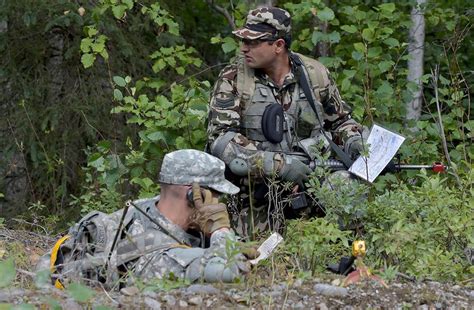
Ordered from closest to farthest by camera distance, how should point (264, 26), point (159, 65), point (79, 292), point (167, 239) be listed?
1. point (79, 292)
2. point (167, 239)
3. point (264, 26)
4. point (159, 65)

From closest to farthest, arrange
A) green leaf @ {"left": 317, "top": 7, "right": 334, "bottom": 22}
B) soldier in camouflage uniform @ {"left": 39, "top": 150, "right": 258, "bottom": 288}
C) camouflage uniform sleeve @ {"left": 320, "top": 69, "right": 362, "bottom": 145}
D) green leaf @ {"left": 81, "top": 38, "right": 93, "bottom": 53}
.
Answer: soldier in camouflage uniform @ {"left": 39, "top": 150, "right": 258, "bottom": 288} < camouflage uniform sleeve @ {"left": 320, "top": 69, "right": 362, "bottom": 145} < green leaf @ {"left": 317, "top": 7, "right": 334, "bottom": 22} < green leaf @ {"left": 81, "top": 38, "right": 93, "bottom": 53}

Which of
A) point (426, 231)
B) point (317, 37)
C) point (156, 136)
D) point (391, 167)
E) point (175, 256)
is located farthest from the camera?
point (317, 37)

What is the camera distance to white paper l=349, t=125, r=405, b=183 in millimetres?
7926

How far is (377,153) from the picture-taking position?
8.03 metres

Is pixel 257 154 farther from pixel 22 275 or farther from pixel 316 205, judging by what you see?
pixel 22 275

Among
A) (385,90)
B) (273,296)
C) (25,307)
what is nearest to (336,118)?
(385,90)

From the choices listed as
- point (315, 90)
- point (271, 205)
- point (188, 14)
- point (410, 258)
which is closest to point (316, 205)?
point (271, 205)

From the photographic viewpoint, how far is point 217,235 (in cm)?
594

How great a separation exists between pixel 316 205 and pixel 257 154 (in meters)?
0.52

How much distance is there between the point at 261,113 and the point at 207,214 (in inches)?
83.6

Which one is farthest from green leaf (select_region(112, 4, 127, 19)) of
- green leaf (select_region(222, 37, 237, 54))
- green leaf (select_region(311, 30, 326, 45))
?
green leaf (select_region(311, 30, 326, 45))

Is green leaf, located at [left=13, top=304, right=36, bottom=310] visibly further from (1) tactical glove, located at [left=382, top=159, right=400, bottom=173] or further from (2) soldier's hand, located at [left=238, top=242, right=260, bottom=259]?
(1) tactical glove, located at [left=382, top=159, right=400, bottom=173]

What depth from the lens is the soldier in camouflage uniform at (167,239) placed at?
5707 millimetres

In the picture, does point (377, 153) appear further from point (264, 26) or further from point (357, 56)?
point (357, 56)
